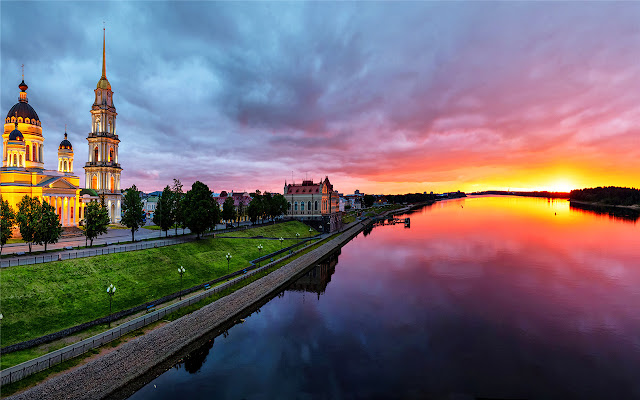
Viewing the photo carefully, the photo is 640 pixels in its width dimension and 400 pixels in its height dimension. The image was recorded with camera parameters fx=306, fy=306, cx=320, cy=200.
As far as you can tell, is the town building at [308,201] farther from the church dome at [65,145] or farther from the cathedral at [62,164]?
the church dome at [65,145]

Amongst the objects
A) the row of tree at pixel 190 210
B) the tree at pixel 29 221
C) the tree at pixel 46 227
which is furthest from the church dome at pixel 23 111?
the tree at pixel 46 227

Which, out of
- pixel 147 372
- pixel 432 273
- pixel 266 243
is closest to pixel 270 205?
pixel 266 243

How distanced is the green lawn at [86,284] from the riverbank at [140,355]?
675 centimetres

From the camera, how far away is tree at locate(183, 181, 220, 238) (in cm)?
6138

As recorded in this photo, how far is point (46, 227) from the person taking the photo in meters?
41.2

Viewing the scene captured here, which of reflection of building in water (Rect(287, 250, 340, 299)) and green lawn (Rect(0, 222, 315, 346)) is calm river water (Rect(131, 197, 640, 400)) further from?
green lawn (Rect(0, 222, 315, 346))

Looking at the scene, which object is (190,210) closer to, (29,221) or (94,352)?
(29,221)

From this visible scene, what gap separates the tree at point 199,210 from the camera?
201 ft

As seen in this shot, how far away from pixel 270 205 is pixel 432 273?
6060 centimetres

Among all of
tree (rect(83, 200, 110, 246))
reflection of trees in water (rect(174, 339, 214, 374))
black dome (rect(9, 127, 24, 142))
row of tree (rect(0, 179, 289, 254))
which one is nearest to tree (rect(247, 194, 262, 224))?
row of tree (rect(0, 179, 289, 254))

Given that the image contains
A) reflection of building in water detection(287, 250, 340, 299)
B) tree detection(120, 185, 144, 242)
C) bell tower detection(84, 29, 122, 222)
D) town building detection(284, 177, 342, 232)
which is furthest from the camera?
town building detection(284, 177, 342, 232)

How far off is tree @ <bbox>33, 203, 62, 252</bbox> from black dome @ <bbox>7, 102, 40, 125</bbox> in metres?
51.5

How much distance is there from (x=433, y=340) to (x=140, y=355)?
29.6 m

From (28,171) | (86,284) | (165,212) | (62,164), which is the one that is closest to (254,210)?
(165,212)
